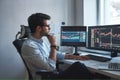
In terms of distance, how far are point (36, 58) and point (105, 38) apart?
3.57 feet

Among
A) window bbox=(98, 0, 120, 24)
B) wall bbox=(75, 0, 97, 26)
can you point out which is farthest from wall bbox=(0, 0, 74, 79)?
window bbox=(98, 0, 120, 24)

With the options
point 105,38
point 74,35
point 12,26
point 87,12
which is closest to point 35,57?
point 105,38

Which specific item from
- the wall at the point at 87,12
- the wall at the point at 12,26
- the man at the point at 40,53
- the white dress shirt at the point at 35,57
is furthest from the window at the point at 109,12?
the white dress shirt at the point at 35,57

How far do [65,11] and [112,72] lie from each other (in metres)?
2.17

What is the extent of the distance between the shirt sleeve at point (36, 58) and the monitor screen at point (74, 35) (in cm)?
111

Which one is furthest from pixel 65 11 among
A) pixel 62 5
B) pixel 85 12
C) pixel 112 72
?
pixel 112 72

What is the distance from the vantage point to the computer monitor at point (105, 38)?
2.82 metres

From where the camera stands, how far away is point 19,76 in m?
3.79

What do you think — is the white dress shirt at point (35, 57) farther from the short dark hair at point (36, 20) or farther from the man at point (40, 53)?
the short dark hair at point (36, 20)

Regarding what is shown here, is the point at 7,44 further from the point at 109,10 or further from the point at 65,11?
the point at 109,10

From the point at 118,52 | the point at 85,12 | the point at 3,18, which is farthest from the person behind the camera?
the point at 85,12

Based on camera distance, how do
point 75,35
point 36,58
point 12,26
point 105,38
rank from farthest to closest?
point 12,26, point 75,35, point 105,38, point 36,58

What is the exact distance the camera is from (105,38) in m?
3.00

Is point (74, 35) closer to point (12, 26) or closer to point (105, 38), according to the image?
point (105, 38)
